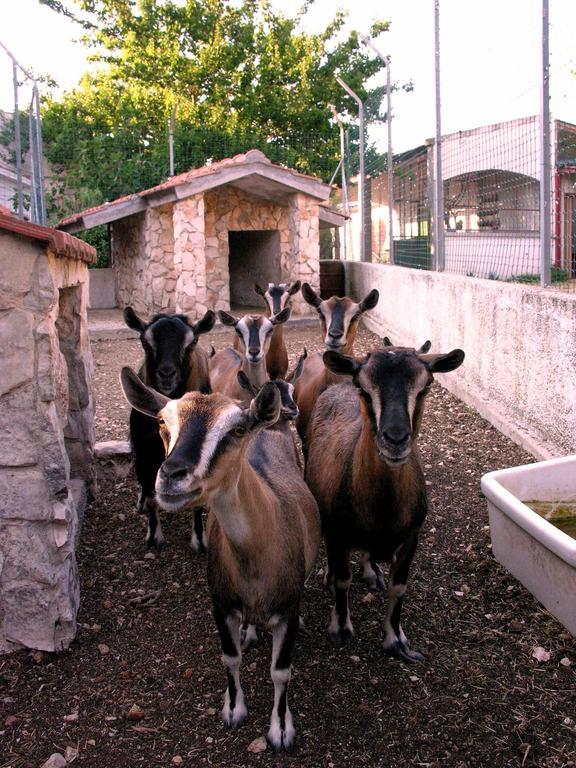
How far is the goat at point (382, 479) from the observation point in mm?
3426

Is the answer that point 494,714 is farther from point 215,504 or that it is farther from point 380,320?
point 380,320

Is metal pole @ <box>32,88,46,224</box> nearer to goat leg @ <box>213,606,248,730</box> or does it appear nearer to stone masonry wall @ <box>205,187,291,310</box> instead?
stone masonry wall @ <box>205,187,291,310</box>

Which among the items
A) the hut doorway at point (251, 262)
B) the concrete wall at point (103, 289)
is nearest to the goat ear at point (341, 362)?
the hut doorway at point (251, 262)

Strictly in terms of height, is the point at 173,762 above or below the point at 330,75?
below

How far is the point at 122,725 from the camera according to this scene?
11.1 feet

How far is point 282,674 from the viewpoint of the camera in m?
3.25

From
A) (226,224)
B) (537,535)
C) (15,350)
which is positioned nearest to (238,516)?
(15,350)

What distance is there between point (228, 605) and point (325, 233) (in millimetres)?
23016

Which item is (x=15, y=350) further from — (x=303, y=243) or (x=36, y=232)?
(x=303, y=243)

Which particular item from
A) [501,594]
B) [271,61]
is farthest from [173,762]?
Answer: [271,61]

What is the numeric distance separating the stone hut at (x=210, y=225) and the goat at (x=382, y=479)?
11.1 m

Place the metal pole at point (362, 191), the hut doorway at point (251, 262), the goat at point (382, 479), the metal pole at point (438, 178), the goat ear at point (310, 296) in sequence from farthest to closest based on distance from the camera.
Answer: the hut doorway at point (251, 262)
the metal pole at point (362, 191)
the metal pole at point (438, 178)
the goat ear at point (310, 296)
the goat at point (382, 479)

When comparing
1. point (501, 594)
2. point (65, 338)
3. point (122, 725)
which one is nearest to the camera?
point (122, 725)

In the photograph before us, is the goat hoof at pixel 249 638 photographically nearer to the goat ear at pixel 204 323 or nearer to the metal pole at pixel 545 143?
the goat ear at pixel 204 323
